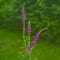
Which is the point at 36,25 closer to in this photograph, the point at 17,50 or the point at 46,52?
the point at 46,52

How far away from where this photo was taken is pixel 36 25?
845 cm

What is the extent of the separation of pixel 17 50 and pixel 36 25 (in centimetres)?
137

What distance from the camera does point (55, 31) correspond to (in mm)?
8453

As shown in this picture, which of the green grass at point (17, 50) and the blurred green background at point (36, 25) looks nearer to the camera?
the green grass at point (17, 50)

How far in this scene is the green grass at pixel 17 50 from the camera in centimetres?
760

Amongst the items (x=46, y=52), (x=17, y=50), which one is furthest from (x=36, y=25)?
(x=17, y=50)

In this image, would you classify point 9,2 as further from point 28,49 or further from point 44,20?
point 28,49

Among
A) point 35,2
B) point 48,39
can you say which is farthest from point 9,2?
point 48,39

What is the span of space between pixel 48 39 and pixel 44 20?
29.0 inches

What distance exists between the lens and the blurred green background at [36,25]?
312 inches

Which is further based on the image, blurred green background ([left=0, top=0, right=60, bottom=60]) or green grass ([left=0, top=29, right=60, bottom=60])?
blurred green background ([left=0, top=0, right=60, bottom=60])

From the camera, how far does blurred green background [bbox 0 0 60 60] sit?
26.0ft

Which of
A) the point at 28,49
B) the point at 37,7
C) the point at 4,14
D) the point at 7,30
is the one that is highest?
the point at 28,49

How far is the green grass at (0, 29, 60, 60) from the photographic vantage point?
760 cm
